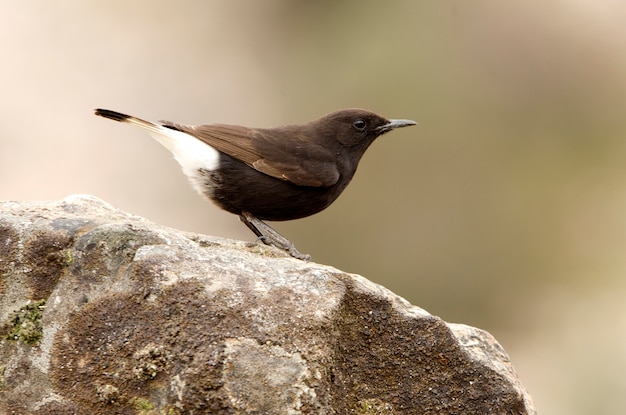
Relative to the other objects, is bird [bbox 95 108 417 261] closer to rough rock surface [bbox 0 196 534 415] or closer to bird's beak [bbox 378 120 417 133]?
bird's beak [bbox 378 120 417 133]

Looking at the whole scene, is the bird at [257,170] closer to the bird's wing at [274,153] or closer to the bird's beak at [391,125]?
the bird's wing at [274,153]

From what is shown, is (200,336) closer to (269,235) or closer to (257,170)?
(269,235)

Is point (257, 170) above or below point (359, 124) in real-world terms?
below

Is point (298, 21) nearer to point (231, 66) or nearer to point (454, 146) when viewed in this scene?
point (231, 66)

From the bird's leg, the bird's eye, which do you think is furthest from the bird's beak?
the bird's leg

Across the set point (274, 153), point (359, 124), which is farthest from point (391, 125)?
point (274, 153)

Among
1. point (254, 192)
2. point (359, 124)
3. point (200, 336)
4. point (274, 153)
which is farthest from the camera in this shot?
point (359, 124)

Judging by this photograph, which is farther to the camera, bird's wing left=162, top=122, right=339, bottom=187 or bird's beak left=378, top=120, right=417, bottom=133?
bird's beak left=378, top=120, right=417, bottom=133

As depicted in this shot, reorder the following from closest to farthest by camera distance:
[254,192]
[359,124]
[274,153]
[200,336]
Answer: [200,336]
[254,192]
[274,153]
[359,124]
